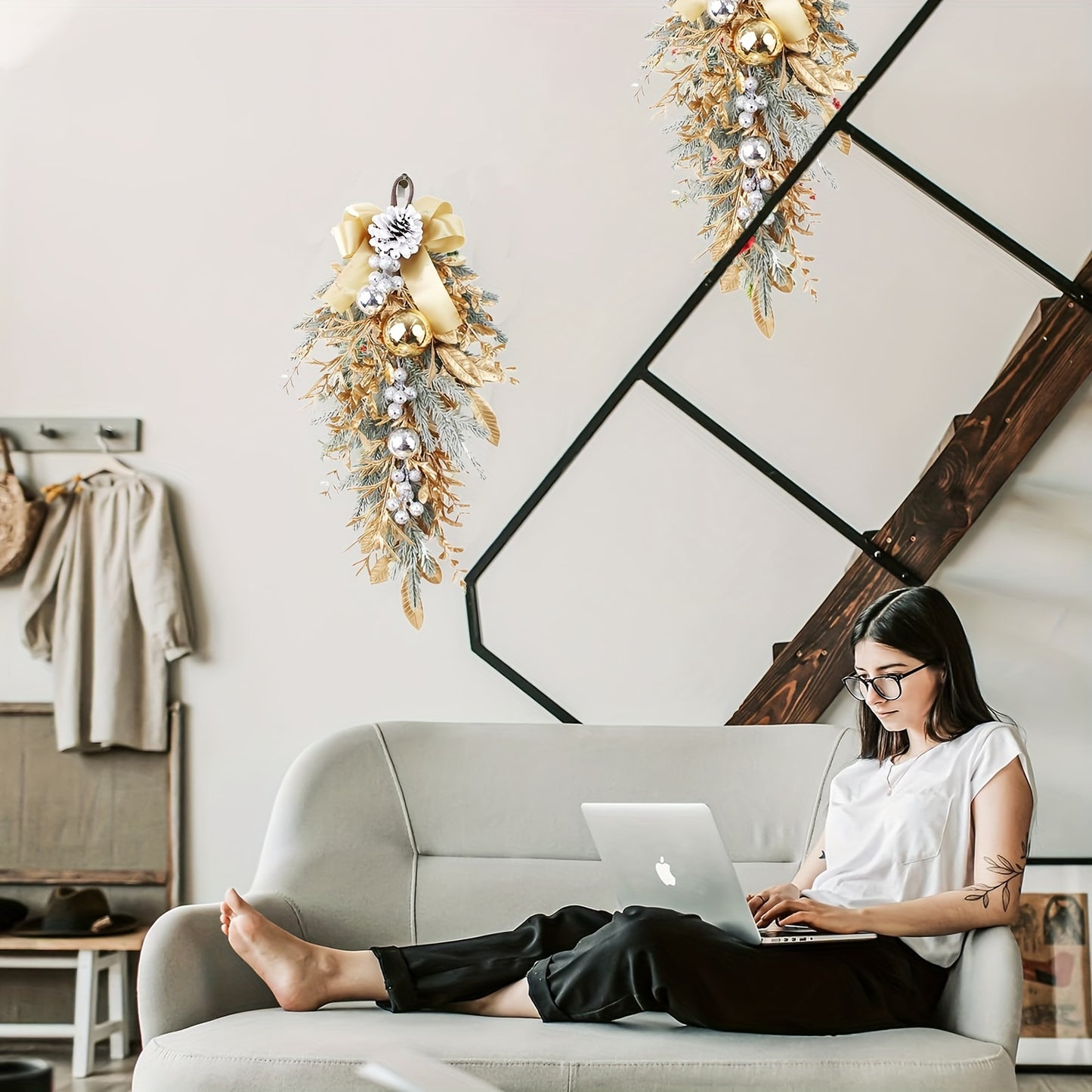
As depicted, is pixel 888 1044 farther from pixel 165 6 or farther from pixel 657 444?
pixel 165 6

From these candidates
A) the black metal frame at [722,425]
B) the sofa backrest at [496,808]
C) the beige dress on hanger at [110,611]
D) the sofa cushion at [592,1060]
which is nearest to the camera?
the sofa cushion at [592,1060]

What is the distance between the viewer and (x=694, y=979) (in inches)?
65.2

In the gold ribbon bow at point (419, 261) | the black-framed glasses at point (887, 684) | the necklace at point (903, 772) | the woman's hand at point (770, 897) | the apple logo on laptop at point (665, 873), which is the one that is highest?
the gold ribbon bow at point (419, 261)

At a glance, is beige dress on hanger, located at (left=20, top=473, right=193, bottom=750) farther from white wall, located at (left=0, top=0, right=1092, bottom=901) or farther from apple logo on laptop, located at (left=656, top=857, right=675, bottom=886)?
apple logo on laptop, located at (left=656, top=857, right=675, bottom=886)

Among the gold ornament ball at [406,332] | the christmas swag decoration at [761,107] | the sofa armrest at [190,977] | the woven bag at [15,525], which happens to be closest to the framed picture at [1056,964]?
the christmas swag decoration at [761,107]

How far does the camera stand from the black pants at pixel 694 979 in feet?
5.45

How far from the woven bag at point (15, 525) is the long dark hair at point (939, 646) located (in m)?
2.17

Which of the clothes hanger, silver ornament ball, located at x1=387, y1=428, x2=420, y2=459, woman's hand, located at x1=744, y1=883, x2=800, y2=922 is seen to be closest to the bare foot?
woman's hand, located at x1=744, y1=883, x2=800, y2=922

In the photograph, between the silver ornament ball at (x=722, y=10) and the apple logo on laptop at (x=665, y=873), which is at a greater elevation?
the silver ornament ball at (x=722, y=10)

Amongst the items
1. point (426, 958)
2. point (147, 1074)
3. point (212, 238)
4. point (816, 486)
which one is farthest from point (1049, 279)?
point (147, 1074)

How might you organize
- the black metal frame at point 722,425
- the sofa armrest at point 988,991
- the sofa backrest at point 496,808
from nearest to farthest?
the sofa armrest at point 988,991 → the sofa backrest at point 496,808 → the black metal frame at point 722,425

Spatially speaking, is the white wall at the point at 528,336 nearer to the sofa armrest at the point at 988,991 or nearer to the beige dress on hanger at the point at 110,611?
the beige dress on hanger at the point at 110,611

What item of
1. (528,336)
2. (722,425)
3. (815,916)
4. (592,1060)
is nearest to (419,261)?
(528,336)

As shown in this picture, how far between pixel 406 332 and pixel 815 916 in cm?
175
